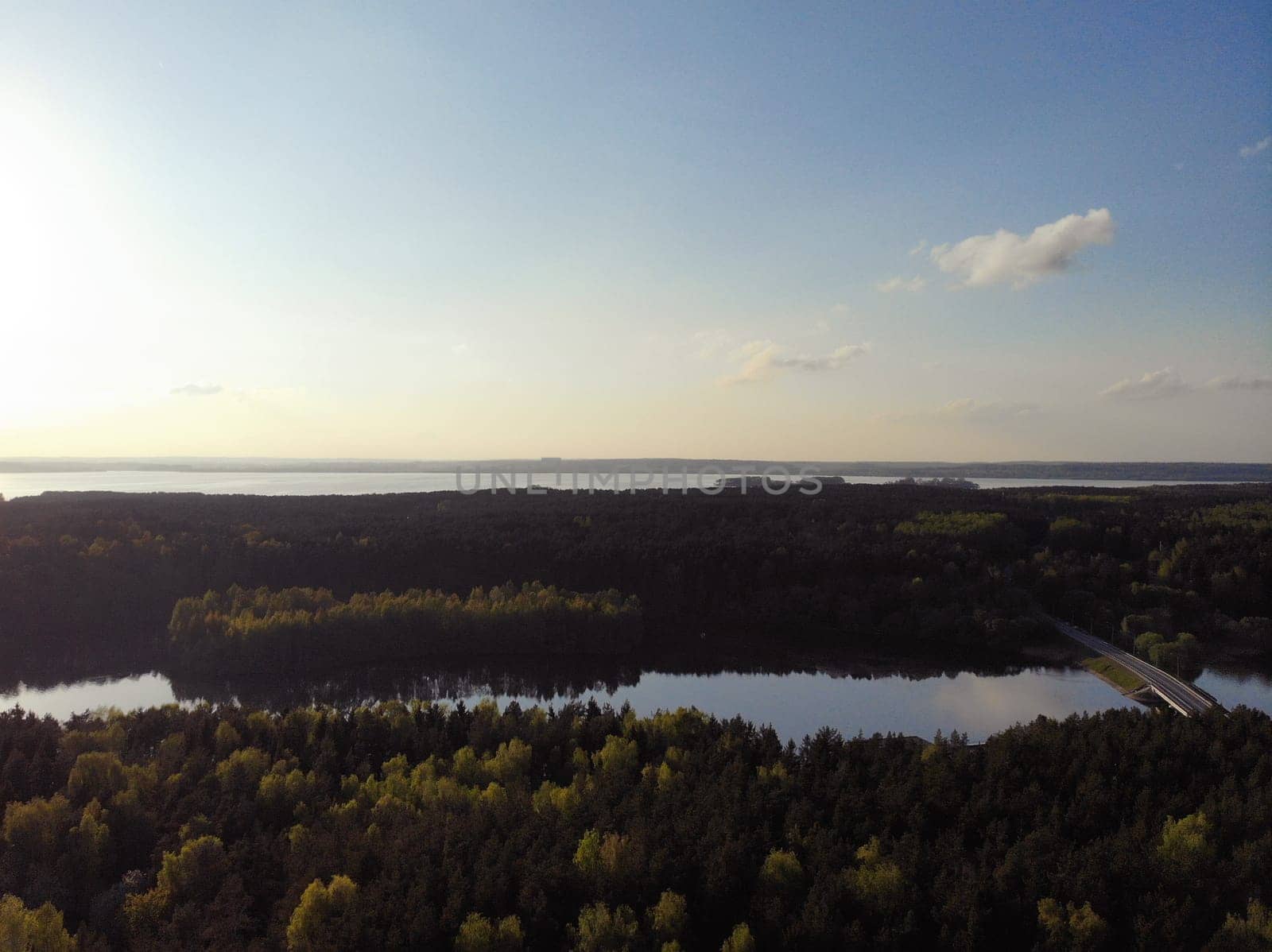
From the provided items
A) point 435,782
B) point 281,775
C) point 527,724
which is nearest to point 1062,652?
point 527,724

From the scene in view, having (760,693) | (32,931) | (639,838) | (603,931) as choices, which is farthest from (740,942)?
(760,693)

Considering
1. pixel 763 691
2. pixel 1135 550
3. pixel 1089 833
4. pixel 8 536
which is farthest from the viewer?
pixel 1135 550

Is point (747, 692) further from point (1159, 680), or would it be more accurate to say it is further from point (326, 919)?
point (326, 919)

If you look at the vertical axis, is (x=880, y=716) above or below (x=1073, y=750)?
below

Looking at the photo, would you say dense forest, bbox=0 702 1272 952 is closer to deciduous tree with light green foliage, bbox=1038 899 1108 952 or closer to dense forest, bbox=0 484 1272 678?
deciduous tree with light green foliage, bbox=1038 899 1108 952

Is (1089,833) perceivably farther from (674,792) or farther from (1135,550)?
(1135,550)
